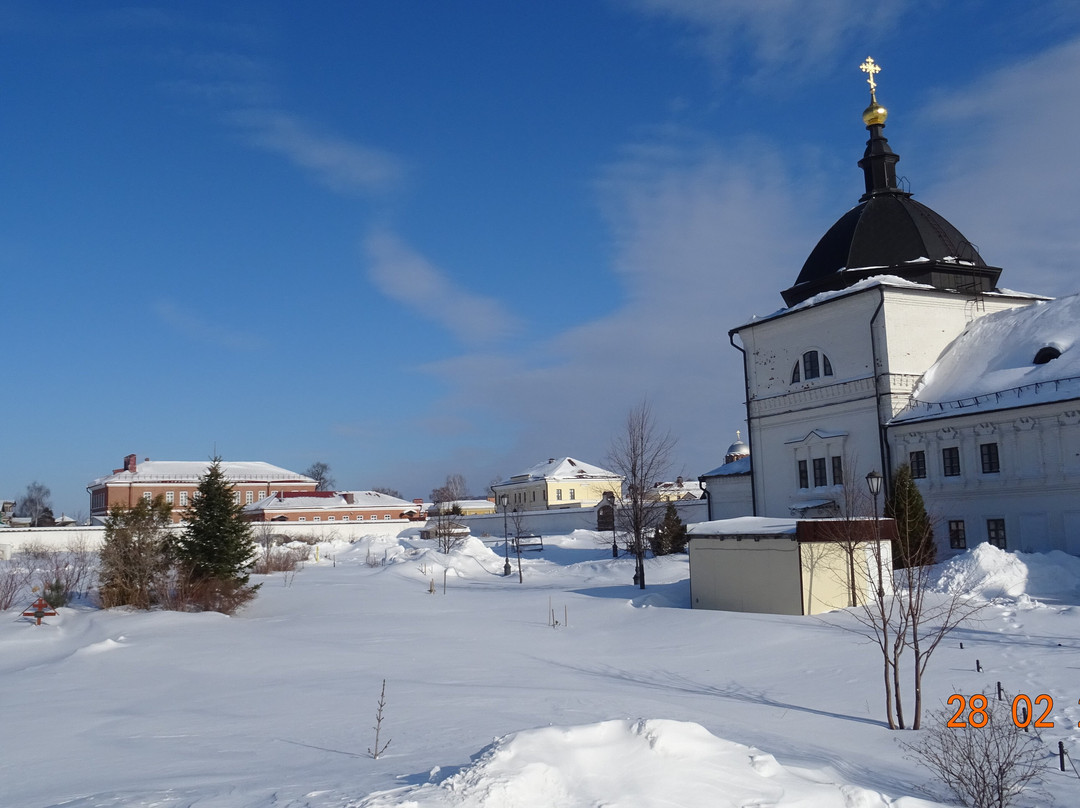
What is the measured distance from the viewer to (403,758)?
28.9ft

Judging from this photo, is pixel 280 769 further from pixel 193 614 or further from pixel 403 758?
pixel 193 614

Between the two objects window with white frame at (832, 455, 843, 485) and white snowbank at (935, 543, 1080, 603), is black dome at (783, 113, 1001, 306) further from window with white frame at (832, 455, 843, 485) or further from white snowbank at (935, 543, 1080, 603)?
white snowbank at (935, 543, 1080, 603)

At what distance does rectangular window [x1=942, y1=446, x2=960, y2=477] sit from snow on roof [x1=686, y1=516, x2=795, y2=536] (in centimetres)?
912

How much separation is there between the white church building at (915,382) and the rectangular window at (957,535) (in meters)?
A: 0.03

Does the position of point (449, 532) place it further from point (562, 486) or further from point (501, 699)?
point (501, 699)

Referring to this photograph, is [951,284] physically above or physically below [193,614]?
above

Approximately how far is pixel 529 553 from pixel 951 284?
26.7m

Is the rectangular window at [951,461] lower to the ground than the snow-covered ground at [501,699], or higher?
higher

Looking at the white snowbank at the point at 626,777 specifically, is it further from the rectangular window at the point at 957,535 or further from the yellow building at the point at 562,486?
the yellow building at the point at 562,486

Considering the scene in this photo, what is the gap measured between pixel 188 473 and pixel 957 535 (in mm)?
80573

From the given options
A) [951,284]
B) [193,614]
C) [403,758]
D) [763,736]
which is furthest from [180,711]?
[951,284]

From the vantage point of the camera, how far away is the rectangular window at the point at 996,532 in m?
27.3
